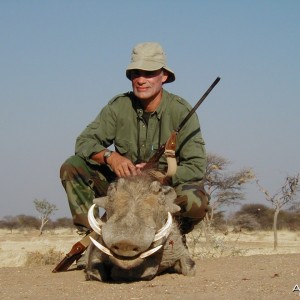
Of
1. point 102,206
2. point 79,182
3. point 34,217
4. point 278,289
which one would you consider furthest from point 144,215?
point 34,217

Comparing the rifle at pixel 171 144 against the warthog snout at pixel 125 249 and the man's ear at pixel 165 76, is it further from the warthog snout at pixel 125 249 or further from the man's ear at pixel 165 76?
the warthog snout at pixel 125 249

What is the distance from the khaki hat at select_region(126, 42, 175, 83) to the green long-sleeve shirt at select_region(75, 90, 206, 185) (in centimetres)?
38

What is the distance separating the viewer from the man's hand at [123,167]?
6430mm

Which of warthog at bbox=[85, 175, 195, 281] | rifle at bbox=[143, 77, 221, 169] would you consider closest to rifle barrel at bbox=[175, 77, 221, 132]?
rifle at bbox=[143, 77, 221, 169]

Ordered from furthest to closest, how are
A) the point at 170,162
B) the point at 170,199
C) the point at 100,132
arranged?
the point at 100,132 → the point at 170,162 → the point at 170,199

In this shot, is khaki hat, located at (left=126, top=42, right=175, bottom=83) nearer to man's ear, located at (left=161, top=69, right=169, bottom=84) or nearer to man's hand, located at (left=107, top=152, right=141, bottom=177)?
man's ear, located at (left=161, top=69, right=169, bottom=84)

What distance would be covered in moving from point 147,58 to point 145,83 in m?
0.26

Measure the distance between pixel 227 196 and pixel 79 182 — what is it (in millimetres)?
27270

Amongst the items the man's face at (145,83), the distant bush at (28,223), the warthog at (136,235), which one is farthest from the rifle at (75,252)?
the distant bush at (28,223)

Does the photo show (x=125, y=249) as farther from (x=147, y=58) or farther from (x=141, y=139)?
(x=147, y=58)

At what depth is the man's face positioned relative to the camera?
7512 millimetres

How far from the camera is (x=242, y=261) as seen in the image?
8.08 meters

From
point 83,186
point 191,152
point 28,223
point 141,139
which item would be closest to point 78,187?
point 83,186

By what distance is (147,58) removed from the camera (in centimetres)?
751
